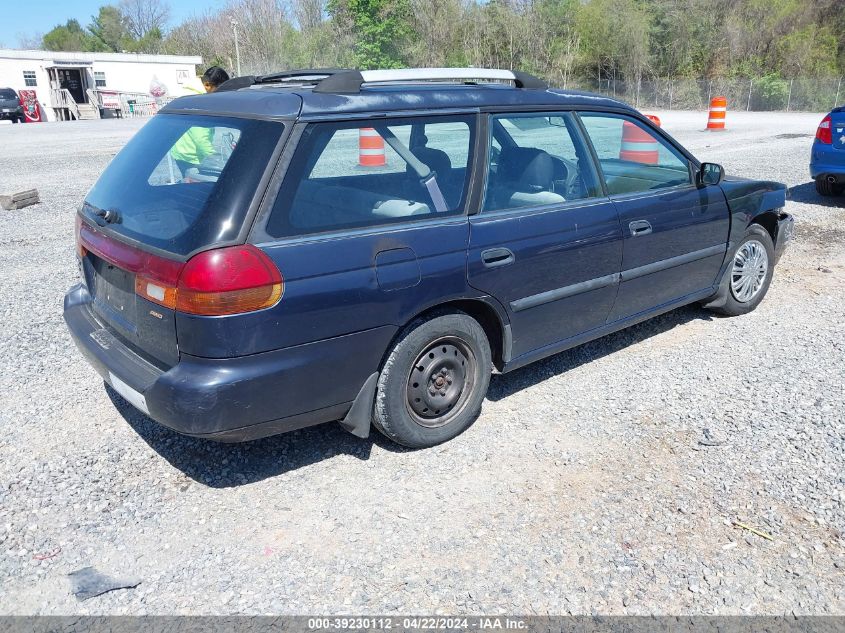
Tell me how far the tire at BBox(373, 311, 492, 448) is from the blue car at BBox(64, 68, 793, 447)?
0.4 inches

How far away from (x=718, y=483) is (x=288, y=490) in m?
2.06

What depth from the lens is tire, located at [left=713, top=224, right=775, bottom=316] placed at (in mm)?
5348

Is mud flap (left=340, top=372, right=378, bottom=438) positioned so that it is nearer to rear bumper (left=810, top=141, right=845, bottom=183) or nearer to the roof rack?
the roof rack

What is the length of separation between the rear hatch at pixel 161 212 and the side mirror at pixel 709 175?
305cm

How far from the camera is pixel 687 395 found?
14.0 ft

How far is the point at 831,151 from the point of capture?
9391 millimetres

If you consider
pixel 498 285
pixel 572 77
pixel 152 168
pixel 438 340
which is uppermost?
pixel 572 77

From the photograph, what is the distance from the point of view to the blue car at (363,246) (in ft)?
9.61

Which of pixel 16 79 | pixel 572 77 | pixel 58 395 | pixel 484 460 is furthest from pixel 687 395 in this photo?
pixel 572 77

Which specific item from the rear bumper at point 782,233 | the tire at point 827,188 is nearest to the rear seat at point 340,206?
the rear bumper at point 782,233

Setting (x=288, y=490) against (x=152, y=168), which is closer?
(x=288, y=490)

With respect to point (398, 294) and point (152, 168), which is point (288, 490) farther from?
point (152, 168)

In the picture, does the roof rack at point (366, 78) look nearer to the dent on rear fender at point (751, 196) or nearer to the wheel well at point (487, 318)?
the wheel well at point (487, 318)

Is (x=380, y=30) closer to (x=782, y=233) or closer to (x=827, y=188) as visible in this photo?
(x=827, y=188)
